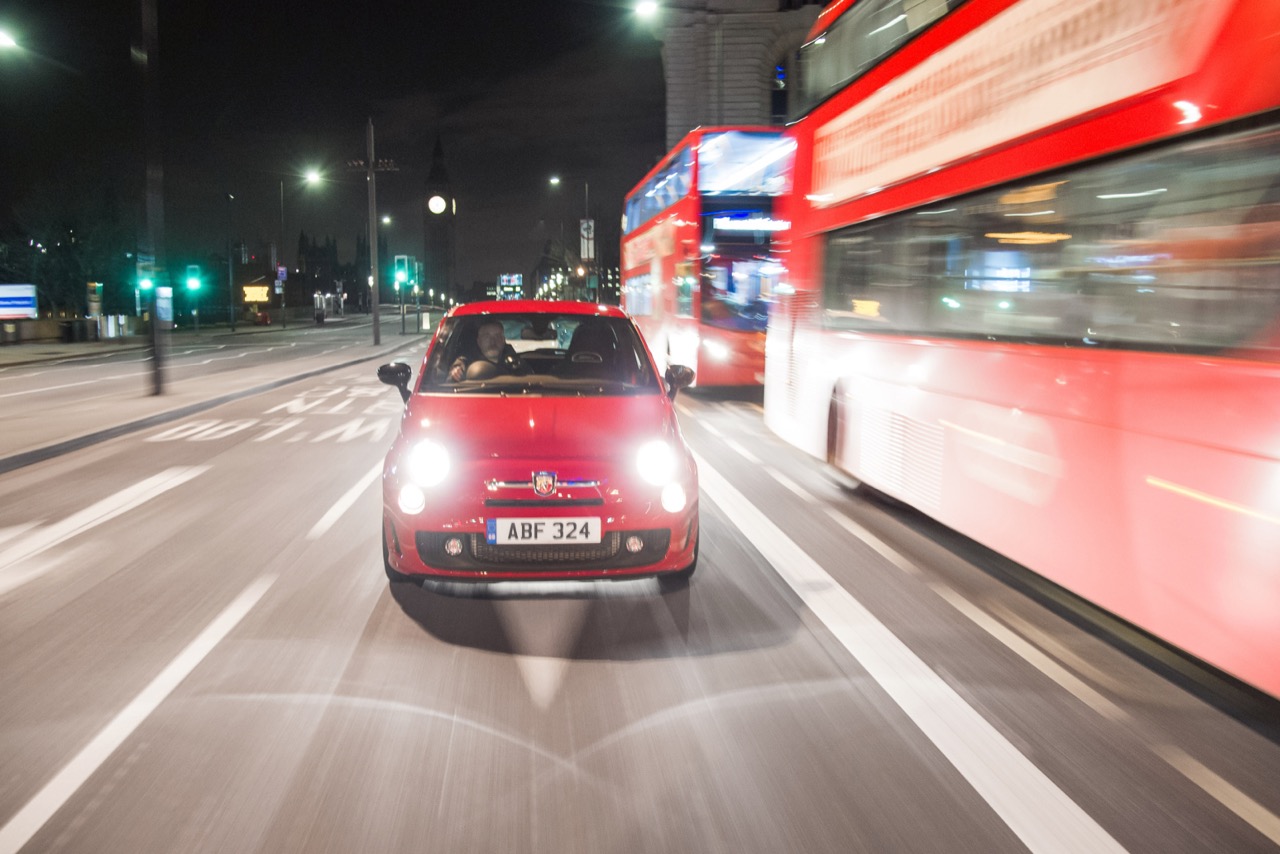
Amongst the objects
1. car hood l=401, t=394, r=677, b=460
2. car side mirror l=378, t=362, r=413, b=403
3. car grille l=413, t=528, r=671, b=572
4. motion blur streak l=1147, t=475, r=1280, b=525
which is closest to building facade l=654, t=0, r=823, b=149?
car side mirror l=378, t=362, r=413, b=403

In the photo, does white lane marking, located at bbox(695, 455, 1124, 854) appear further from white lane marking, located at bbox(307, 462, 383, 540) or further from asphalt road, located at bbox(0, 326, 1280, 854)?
white lane marking, located at bbox(307, 462, 383, 540)

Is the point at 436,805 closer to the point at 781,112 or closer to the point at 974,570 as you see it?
the point at 974,570

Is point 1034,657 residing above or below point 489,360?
below

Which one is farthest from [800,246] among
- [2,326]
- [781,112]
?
[2,326]

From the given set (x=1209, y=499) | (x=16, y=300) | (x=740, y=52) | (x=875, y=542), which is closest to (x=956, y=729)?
(x=1209, y=499)

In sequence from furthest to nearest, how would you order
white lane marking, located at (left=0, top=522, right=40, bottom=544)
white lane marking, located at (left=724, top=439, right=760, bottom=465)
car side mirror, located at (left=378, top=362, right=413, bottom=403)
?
white lane marking, located at (left=724, top=439, right=760, bottom=465), white lane marking, located at (left=0, top=522, right=40, bottom=544), car side mirror, located at (left=378, top=362, right=413, bottom=403)

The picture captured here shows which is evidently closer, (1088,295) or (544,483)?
(1088,295)

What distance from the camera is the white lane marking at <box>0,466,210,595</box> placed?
641 cm

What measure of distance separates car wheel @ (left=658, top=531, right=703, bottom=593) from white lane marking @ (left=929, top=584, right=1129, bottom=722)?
1343 mm

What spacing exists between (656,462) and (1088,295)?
7.31 ft

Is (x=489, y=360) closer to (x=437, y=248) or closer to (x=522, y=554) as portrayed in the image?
(x=522, y=554)

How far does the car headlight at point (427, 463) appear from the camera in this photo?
18.0 feet

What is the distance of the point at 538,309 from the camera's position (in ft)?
23.5

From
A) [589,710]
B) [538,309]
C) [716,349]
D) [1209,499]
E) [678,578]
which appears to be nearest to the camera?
[1209,499]
